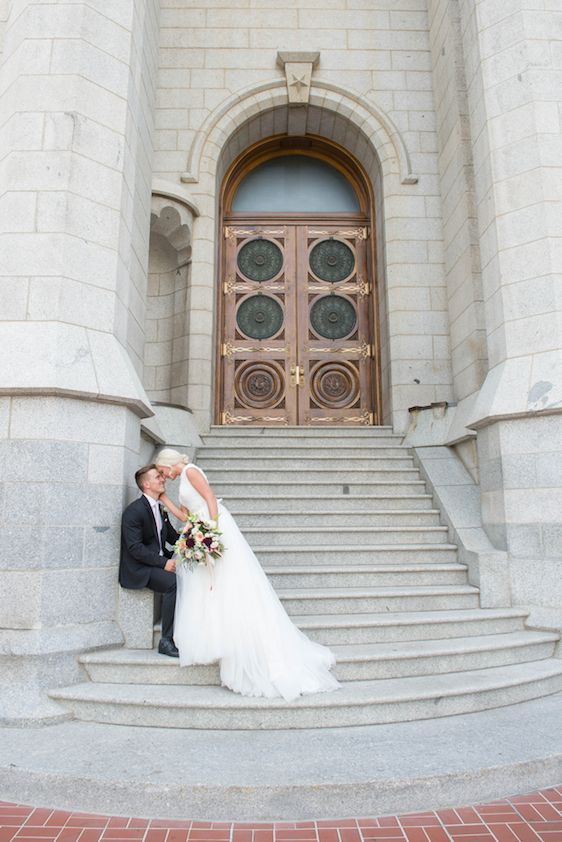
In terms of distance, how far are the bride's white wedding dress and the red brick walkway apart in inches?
34.4

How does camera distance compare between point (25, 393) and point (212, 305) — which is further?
point (212, 305)

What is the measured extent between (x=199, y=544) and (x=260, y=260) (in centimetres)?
621

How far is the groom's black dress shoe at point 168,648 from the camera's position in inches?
155

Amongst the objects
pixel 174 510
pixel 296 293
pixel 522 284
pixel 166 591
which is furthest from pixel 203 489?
pixel 296 293

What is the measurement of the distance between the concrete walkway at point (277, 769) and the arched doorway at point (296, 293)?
5.44 m

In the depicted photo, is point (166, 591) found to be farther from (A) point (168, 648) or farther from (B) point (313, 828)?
(B) point (313, 828)

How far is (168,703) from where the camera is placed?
11.4ft

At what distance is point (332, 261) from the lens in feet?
29.3

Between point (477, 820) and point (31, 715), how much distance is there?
2668 millimetres

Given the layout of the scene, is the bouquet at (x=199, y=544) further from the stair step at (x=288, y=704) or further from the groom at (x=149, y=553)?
the stair step at (x=288, y=704)

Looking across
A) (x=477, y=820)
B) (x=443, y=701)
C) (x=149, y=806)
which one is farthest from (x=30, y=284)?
(x=477, y=820)

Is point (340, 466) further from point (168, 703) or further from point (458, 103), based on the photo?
point (458, 103)

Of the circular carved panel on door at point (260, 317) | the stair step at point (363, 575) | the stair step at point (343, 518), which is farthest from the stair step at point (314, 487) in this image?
the circular carved panel on door at point (260, 317)

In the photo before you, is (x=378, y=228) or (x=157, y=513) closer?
(x=157, y=513)
